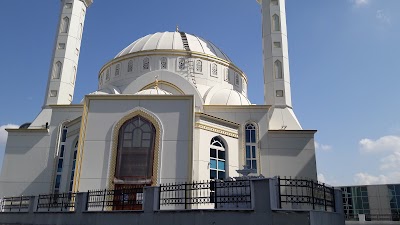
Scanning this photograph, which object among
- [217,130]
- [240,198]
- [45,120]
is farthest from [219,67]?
[240,198]

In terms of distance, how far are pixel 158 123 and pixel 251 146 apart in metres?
6.61

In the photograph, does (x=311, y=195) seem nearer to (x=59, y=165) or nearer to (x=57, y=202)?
(x=57, y=202)

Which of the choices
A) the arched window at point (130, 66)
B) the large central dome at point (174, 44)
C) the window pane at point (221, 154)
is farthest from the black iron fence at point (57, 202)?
the large central dome at point (174, 44)

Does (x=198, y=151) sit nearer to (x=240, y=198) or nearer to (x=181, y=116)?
(x=181, y=116)

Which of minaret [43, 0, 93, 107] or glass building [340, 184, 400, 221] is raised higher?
minaret [43, 0, 93, 107]

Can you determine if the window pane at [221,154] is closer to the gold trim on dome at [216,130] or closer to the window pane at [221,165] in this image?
the window pane at [221,165]

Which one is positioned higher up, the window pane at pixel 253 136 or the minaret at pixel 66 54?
the minaret at pixel 66 54

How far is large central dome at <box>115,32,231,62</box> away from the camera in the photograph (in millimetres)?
27047

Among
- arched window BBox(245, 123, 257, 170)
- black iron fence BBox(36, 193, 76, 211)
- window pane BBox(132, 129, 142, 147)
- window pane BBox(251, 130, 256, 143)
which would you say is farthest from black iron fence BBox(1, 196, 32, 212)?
A: window pane BBox(251, 130, 256, 143)

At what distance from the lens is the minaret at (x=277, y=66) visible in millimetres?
22375

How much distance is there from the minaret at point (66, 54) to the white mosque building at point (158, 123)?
80 millimetres

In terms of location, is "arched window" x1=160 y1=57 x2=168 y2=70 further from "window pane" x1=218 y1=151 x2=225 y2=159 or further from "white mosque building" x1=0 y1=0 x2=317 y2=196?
"window pane" x1=218 y1=151 x2=225 y2=159

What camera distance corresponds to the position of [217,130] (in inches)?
762

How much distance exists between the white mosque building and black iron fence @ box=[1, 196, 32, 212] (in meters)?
2.21
